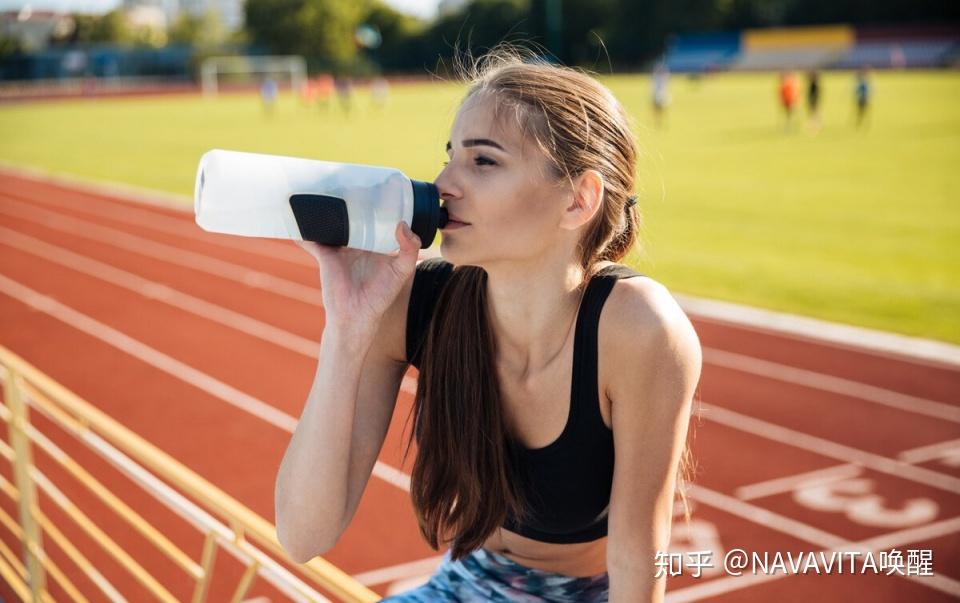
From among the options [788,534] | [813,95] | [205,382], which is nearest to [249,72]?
Result: [813,95]

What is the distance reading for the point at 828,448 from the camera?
6.43 metres

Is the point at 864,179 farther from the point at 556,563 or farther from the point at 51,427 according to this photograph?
the point at 556,563

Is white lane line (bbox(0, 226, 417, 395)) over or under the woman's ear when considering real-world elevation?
under

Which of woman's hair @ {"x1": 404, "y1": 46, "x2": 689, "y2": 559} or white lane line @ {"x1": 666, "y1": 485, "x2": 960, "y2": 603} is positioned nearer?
woman's hair @ {"x1": 404, "y1": 46, "x2": 689, "y2": 559}

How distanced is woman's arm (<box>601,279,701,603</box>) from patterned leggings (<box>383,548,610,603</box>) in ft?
0.69

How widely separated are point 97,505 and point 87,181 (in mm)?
18584

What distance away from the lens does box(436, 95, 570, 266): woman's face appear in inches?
78.9

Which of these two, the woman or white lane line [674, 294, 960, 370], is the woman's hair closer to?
the woman

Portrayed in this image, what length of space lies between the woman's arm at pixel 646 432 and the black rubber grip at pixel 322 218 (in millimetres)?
634

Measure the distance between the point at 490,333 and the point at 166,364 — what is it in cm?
718

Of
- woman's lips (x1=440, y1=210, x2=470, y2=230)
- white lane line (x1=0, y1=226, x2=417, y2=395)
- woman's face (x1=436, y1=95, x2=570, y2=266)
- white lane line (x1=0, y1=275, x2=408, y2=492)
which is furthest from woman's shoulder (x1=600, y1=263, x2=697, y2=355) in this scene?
white lane line (x1=0, y1=226, x2=417, y2=395)

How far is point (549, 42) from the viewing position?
73.5 feet

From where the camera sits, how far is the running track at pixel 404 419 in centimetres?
516

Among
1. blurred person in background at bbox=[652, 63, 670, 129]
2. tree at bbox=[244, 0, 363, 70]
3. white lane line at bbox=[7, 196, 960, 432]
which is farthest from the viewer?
tree at bbox=[244, 0, 363, 70]
